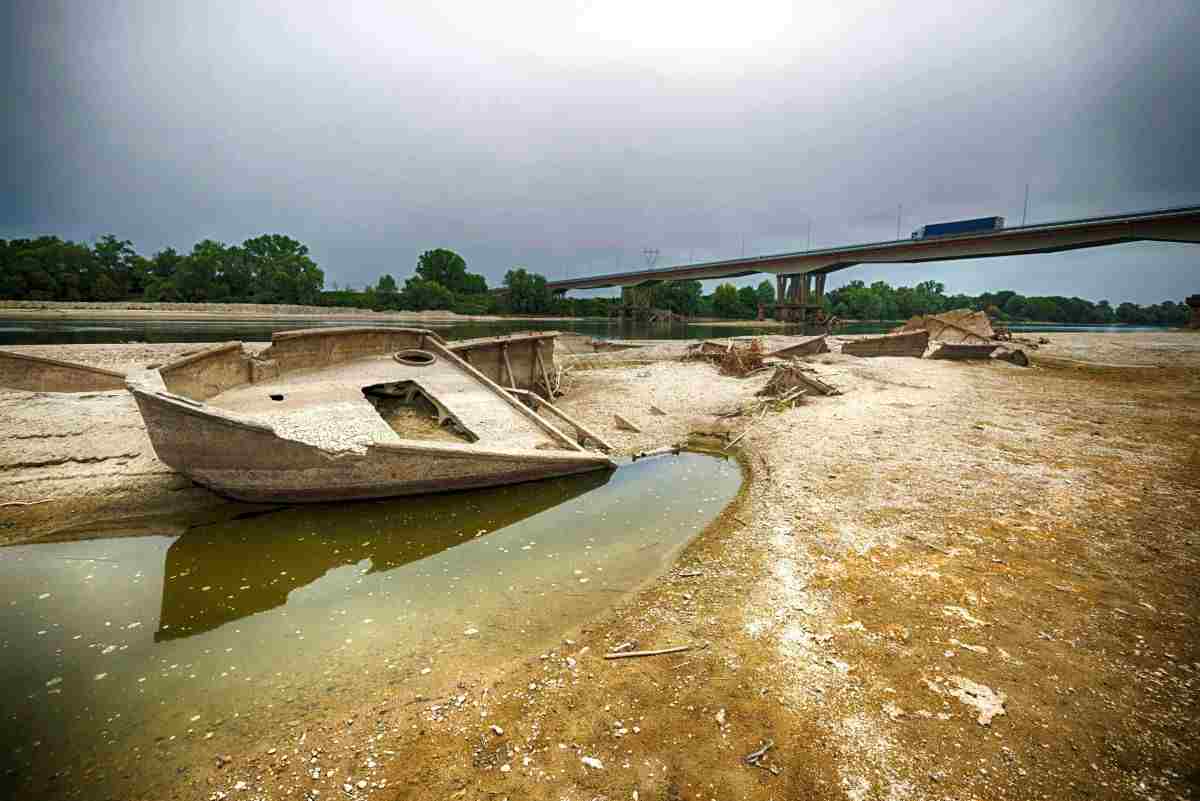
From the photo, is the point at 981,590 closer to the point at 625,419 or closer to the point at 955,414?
the point at 625,419

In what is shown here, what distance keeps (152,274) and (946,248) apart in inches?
3937

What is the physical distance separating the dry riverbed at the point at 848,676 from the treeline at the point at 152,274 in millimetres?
78013

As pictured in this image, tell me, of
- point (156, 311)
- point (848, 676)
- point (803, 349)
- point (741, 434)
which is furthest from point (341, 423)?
point (156, 311)

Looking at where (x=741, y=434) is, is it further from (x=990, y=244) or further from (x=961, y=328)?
(x=990, y=244)

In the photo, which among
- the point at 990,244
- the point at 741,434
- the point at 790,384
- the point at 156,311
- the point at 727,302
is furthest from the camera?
the point at 727,302

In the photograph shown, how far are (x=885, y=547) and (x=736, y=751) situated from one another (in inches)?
128

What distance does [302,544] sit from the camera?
5574mm

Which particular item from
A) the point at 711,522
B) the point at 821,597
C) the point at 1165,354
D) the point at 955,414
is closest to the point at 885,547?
the point at 821,597

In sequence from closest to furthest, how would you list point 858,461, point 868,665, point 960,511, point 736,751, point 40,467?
point 736,751 → point 868,665 → point 960,511 → point 40,467 → point 858,461

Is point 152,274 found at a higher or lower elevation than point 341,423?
higher

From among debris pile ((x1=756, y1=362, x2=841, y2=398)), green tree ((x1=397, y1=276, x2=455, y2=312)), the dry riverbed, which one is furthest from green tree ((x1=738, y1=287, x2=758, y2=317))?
the dry riverbed

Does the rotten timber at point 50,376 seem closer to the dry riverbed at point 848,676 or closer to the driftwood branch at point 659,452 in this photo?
the dry riverbed at point 848,676

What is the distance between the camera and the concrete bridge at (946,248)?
3020 cm

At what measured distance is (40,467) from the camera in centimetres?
689
